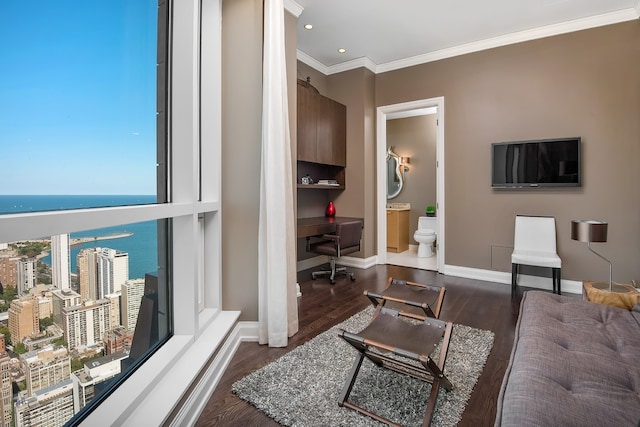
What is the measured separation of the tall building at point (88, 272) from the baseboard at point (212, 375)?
651mm

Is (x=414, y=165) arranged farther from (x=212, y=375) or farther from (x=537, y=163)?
(x=212, y=375)

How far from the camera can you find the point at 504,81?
3869mm

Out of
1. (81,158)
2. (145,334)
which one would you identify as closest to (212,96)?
(81,158)

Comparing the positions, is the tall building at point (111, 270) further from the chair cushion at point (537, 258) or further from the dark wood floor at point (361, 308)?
the chair cushion at point (537, 258)

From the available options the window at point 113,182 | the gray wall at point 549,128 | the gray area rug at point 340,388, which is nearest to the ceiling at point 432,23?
the gray wall at point 549,128

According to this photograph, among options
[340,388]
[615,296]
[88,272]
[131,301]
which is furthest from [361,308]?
[88,272]

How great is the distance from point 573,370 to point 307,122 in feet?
11.5

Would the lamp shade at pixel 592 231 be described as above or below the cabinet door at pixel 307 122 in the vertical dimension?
below

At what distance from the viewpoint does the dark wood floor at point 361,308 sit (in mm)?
1585

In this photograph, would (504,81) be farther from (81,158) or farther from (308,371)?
(81,158)

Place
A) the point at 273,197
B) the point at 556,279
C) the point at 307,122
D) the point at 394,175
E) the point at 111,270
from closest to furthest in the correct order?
the point at 111,270 → the point at 273,197 → the point at 556,279 → the point at 307,122 → the point at 394,175

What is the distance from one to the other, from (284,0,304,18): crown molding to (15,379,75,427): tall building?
11.0 feet

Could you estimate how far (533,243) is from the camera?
3641mm

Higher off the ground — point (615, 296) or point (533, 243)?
point (533, 243)
